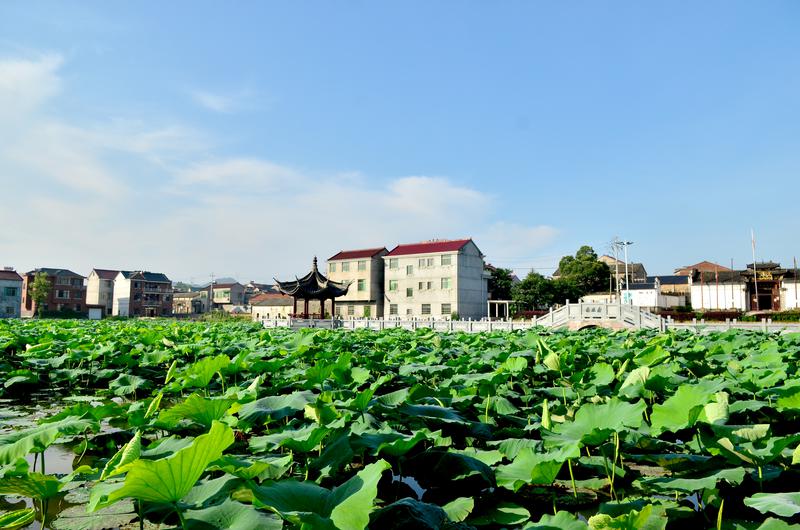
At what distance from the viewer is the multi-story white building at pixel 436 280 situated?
124 feet

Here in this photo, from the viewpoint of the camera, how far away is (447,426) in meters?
3.04

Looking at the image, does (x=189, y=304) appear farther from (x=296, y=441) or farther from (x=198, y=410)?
(x=296, y=441)

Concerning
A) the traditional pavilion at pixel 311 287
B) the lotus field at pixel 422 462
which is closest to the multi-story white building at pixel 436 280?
the traditional pavilion at pixel 311 287

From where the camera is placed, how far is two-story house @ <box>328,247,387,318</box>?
1646 inches

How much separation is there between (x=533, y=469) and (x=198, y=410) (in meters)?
1.73

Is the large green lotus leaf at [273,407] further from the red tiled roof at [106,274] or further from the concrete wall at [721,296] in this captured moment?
the red tiled roof at [106,274]

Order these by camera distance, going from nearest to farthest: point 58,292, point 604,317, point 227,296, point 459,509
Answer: point 459,509 → point 604,317 → point 58,292 → point 227,296

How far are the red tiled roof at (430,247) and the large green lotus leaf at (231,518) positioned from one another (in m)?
36.4

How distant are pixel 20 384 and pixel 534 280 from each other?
41193 mm

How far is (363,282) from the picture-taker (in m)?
42.3

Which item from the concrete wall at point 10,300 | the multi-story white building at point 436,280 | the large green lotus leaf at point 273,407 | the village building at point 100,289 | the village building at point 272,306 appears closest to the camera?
the large green lotus leaf at point 273,407

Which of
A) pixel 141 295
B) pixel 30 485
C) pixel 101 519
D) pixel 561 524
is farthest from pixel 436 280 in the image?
pixel 141 295

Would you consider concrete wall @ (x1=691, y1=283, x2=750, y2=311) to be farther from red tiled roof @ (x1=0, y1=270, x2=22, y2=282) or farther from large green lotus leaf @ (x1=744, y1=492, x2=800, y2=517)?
red tiled roof @ (x1=0, y1=270, x2=22, y2=282)

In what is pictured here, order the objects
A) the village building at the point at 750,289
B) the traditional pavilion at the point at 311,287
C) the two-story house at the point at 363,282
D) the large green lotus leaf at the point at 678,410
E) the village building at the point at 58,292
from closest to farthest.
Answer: the large green lotus leaf at the point at 678,410 → the traditional pavilion at the point at 311,287 → the two-story house at the point at 363,282 → the village building at the point at 750,289 → the village building at the point at 58,292
